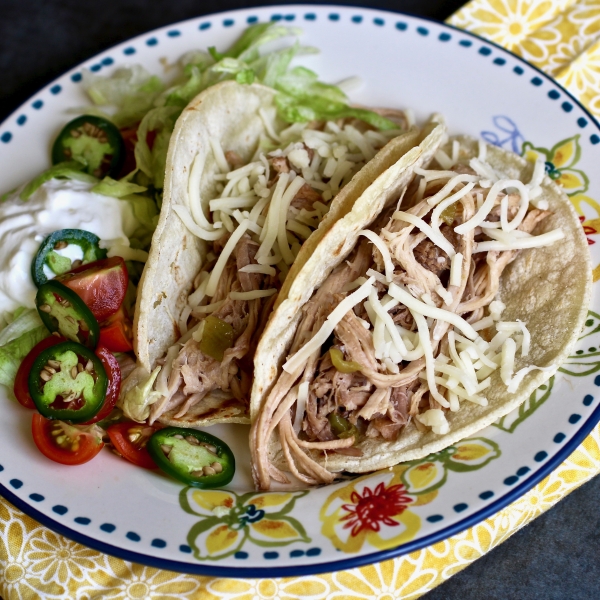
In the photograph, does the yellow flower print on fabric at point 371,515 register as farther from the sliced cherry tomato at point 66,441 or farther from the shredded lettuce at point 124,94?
the shredded lettuce at point 124,94

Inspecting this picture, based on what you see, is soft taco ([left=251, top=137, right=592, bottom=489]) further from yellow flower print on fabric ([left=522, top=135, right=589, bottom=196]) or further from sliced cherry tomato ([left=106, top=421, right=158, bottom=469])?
sliced cherry tomato ([left=106, top=421, right=158, bottom=469])

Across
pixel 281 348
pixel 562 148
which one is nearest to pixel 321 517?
pixel 281 348

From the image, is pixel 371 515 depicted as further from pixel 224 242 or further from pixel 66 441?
pixel 224 242

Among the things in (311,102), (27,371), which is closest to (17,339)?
(27,371)

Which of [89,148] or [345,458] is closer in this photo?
[345,458]

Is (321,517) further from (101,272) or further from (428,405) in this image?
(101,272)

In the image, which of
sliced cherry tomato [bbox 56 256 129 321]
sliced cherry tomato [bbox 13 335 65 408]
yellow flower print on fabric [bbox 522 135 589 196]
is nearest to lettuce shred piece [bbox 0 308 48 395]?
sliced cherry tomato [bbox 13 335 65 408]
